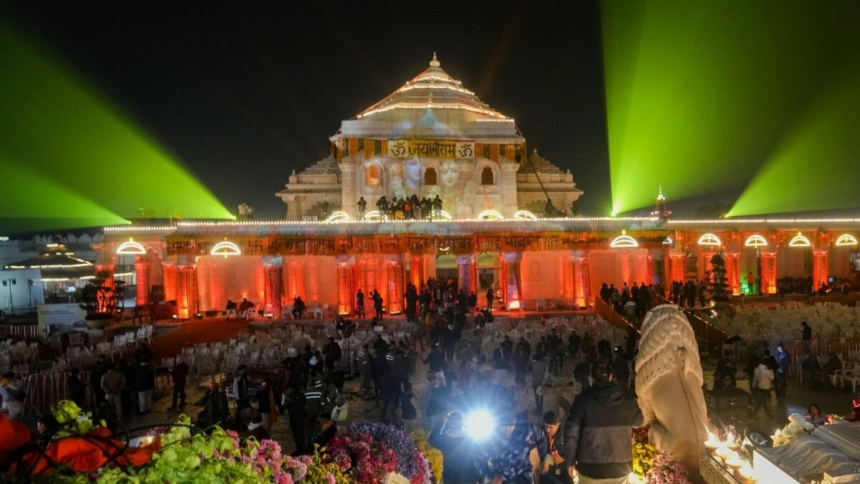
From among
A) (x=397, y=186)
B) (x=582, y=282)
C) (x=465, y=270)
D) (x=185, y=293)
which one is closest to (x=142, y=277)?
(x=185, y=293)

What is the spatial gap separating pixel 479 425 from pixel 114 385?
349 inches

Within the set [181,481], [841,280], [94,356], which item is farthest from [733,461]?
[841,280]

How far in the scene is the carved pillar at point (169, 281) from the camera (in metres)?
24.9

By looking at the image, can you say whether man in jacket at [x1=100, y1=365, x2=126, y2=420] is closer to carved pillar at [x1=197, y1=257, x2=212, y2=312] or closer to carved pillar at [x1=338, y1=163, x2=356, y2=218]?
carved pillar at [x1=197, y1=257, x2=212, y2=312]

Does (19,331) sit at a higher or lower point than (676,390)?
lower

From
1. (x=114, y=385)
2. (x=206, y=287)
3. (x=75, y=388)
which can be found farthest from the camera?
(x=206, y=287)

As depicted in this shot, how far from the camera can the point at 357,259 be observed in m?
25.4

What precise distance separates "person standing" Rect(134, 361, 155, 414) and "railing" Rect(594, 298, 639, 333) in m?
13.9

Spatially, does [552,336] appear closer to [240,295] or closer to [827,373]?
[827,373]

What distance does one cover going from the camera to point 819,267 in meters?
28.2

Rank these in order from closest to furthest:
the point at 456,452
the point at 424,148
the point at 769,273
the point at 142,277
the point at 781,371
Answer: the point at 456,452 < the point at 781,371 < the point at 142,277 < the point at 769,273 < the point at 424,148

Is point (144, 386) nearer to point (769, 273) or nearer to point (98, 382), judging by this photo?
point (98, 382)

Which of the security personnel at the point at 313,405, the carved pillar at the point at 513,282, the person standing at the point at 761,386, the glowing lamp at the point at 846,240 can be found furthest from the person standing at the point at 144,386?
the glowing lamp at the point at 846,240

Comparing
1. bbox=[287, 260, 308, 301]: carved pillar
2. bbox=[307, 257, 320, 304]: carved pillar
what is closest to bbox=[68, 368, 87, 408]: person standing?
bbox=[287, 260, 308, 301]: carved pillar
